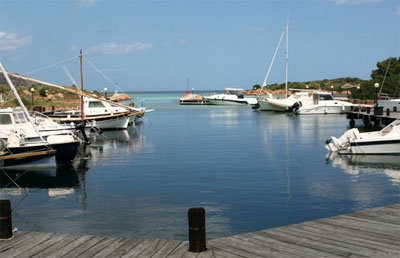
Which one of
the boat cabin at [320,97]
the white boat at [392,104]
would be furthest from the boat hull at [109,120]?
the boat cabin at [320,97]

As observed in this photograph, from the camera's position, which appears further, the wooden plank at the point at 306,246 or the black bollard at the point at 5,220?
the black bollard at the point at 5,220

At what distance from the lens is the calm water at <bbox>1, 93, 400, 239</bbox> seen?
45.9 ft

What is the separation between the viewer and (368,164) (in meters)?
24.4

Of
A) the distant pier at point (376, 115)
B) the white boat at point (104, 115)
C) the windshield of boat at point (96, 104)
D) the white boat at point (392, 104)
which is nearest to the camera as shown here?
the distant pier at point (376, 115)

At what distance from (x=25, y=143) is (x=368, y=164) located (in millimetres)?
16734

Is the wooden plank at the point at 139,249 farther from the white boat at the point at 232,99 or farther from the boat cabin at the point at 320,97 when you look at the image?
the white boat at the point at 232,99

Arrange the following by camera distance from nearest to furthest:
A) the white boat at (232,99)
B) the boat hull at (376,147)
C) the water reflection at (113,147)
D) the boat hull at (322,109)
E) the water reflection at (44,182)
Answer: the water reflection at (44,182)
the boat hull at (376,147)
the water reflection at (113,147)
the boat hull at (322,109)
the white boat at (232,99)

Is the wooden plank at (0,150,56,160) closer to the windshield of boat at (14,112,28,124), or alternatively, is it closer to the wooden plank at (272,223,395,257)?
the windshield of boat at (14,112,28,124)

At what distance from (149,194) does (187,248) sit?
10.2 m

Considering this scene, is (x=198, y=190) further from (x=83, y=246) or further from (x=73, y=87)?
(x=73, y=87)

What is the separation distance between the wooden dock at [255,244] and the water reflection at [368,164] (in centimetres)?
1263

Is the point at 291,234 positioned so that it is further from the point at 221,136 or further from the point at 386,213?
the point at 221,136

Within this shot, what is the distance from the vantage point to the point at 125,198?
17.3 metres

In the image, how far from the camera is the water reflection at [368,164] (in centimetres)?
2242
